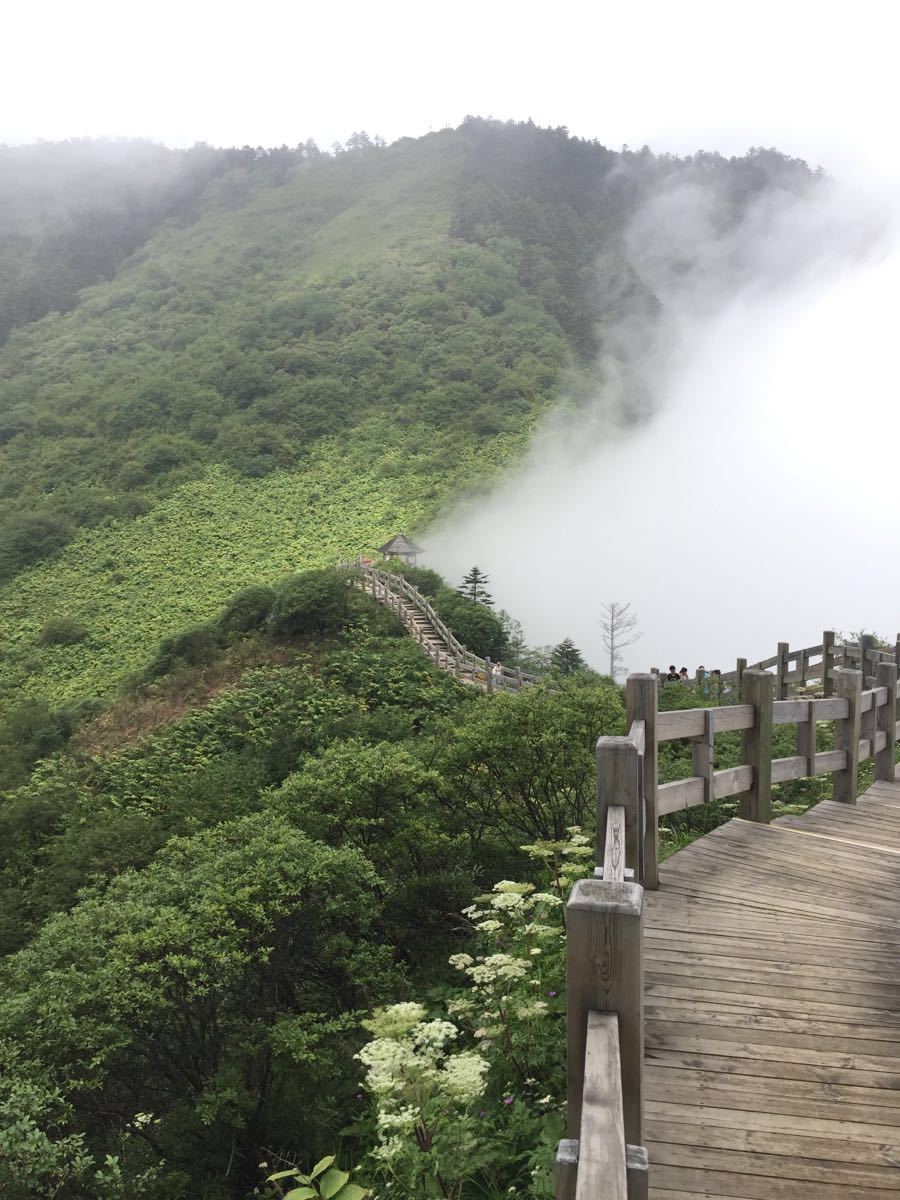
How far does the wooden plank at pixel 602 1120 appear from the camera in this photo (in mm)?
1701

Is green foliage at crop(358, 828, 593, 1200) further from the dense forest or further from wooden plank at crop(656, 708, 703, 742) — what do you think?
wooden plank at crop(656, 708, 703, 742)

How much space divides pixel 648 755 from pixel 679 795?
565mm

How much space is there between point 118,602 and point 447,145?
111597mm

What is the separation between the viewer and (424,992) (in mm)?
7465

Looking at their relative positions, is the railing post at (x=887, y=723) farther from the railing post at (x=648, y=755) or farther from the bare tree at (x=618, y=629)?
the bare tree at (x=618, y=629)

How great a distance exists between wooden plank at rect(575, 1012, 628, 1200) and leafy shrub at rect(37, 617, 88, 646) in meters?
39.7

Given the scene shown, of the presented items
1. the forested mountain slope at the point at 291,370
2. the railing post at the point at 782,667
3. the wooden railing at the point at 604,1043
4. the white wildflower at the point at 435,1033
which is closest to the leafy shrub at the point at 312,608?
the forested mountain slope at the point at 291,370

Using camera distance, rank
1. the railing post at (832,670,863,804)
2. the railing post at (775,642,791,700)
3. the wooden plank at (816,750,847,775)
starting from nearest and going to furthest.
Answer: the wooden plank at (816,750,847,775), the railing post at (832,670,863,804), the railing post at (775,642,791,700)

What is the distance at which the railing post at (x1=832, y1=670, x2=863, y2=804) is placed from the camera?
739 cm

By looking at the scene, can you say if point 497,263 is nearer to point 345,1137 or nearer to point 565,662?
point 565,662

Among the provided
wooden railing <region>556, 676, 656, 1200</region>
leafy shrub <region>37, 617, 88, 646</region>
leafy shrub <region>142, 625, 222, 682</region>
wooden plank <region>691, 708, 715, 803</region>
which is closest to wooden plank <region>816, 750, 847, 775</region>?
A: wooden plank <region>691, 708, 715, 803</region>

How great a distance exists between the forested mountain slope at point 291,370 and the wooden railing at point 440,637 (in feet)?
35.6

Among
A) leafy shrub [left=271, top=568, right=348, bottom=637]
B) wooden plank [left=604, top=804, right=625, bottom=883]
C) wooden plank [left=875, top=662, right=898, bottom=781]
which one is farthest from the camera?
leafy shrub [left=271, top=568, right=348, bottom=637]

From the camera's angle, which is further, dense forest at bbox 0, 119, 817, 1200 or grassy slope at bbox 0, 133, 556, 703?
grassy slope at bbox 0, 133, 556, 703
